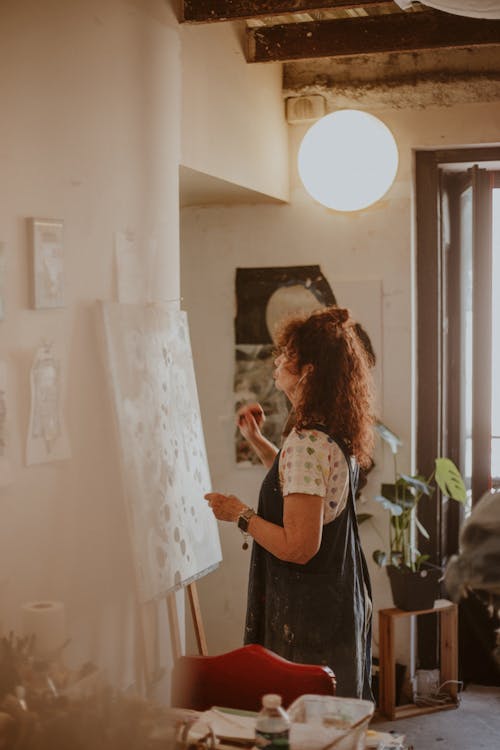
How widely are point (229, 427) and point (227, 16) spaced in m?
1.92

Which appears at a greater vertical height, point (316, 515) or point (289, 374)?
point (289, 374)

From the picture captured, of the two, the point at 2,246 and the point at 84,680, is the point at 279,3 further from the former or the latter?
the point at 84,680

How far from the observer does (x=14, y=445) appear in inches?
94.6

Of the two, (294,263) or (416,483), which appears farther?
(294,263)

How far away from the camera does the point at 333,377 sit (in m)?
2.81

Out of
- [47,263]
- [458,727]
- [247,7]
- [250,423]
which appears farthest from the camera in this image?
[458,727]

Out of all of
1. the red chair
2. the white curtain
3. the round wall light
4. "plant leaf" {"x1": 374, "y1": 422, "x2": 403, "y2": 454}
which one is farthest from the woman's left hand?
the round wall light

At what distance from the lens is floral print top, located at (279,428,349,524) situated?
2.63 m

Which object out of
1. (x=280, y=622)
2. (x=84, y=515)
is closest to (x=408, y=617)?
(x=280, y=622)

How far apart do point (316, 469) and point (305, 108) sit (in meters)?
2.38

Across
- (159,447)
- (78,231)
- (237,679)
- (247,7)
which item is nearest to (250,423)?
(159,447)

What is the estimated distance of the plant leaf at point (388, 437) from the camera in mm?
4332

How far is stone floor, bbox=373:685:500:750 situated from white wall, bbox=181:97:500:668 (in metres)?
0.36

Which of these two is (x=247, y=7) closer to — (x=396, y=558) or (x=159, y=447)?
(x=159, y=447)
